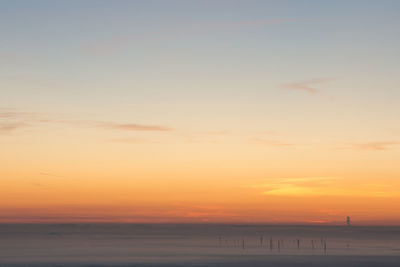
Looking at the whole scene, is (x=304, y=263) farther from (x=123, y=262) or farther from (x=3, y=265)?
(x=3, y=265)

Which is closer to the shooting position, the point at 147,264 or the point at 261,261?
the point at 147,264

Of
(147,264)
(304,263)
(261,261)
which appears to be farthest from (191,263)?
(304,263)

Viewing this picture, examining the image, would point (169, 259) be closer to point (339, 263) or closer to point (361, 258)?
point (339, 263)

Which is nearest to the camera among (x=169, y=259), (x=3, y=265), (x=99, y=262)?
(x=3, y=265)

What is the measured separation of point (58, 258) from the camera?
8012cm

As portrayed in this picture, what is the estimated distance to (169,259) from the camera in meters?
78.7

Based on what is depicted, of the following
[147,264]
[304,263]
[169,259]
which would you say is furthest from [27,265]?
[304,263]

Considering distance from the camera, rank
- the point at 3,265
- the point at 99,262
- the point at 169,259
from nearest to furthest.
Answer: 1. the point at 3,265
2. the point at 99,262
3. the point at 169,259

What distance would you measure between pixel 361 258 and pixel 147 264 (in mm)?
34962

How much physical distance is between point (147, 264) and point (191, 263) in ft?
20.3

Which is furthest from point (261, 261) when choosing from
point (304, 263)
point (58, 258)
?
point (58, 258)

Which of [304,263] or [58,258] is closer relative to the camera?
[304,263]

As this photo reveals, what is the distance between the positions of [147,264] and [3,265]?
19091mm

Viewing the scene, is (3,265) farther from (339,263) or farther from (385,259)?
(385,259)
